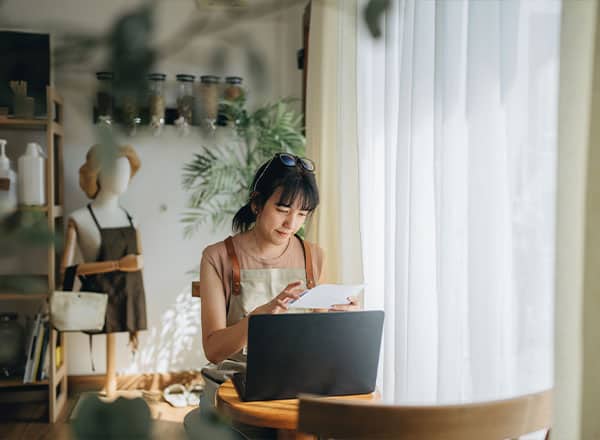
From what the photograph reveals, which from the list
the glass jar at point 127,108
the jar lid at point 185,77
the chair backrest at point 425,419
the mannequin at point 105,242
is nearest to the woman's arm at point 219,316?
the chair backrest at point 425,419

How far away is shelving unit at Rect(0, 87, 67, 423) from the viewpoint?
3080 mm

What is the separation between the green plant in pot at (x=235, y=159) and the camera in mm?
3252

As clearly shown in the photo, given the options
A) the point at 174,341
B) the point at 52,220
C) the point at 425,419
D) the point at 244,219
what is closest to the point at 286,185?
the point at 244,219

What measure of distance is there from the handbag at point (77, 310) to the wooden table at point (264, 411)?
74.1 inches

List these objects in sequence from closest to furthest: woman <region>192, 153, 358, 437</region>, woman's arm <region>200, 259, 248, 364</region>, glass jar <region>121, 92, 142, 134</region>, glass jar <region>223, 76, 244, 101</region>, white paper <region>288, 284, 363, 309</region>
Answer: glass jar <region>121, 92, 142, 134</region> → white paper <region>288, 284, 363, 309</region> → woman's arm <region>200, 259, 248, 364</region> → woman <region>192, 153, 358, 437</region> → glass jar <region>223, 76, 244, 101</region>

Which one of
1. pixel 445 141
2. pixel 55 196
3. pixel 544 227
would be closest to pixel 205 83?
pixel 55 196

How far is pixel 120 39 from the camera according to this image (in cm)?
31

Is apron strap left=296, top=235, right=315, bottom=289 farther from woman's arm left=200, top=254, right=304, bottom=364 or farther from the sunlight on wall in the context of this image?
the sunlight on wall

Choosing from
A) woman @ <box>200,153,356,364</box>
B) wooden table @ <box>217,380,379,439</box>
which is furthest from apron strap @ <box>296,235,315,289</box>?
wooden table @ <box>217,380,379,439</box>

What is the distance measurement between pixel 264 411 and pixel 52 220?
1.86 m

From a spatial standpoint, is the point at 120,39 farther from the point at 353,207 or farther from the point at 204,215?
the point at 204,215

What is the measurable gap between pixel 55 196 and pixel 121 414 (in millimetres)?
3392

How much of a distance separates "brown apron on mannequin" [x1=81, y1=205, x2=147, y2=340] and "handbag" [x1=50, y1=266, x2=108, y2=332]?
0.36ft

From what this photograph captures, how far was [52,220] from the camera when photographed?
283 centimetres
